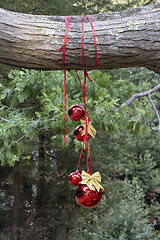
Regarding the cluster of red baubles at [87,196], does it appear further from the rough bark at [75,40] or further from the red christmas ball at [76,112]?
the rough bark at [75,40]

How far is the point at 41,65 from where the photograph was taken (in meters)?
0.94

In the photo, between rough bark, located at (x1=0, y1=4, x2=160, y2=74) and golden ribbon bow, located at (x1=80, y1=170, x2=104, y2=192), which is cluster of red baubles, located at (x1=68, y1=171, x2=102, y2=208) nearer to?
golden ribbon bow, located at (x1=80, y1=170, x2=104, y2=192)

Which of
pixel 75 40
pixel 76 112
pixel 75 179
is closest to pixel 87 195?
pixel 75 179

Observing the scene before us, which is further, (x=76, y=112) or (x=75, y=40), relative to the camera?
(x=76, y=112)

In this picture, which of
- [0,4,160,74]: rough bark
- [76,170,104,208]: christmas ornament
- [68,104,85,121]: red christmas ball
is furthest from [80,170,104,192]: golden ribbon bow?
[0,4,160,74]: rough bark

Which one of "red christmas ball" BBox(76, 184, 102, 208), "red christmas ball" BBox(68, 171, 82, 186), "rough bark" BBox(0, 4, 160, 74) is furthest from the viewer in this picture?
"red christmas ball" BBox(68, 171, 82, 186)

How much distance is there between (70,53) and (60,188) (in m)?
3.70

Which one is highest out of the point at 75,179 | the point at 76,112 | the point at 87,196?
the point at 76,112

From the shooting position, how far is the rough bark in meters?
0.90

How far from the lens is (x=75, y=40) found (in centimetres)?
90

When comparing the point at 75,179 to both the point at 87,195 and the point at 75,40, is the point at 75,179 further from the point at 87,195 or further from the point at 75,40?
the point at 75,40

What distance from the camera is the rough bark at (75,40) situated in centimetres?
90

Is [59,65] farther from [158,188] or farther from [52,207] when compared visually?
[158,188]

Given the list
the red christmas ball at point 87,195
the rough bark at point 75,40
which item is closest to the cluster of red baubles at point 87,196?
the red christmas ball at point 87,195
